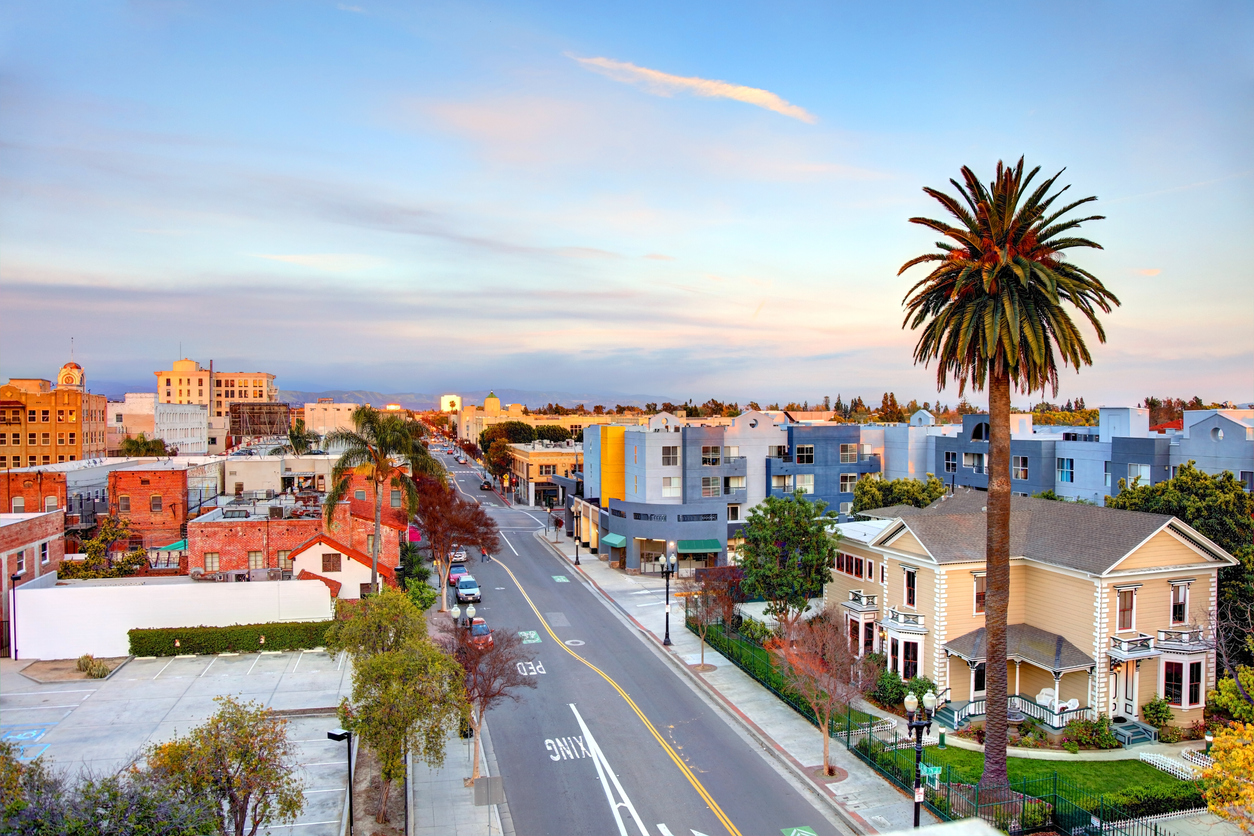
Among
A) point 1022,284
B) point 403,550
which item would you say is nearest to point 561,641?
point 403,550

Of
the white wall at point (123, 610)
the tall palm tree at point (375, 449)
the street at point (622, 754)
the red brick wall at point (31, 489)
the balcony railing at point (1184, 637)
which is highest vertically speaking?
the tall palm tree at point (375, 449)

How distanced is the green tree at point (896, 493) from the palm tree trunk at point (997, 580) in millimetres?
28215

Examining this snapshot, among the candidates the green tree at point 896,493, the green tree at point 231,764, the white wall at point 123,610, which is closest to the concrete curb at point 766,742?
the green tree at point 231,764

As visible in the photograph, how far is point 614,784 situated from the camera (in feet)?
81.8

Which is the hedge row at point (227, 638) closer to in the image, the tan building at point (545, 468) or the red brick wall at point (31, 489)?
the red brick wall at point (31, 489)

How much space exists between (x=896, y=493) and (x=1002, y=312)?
33529 mm

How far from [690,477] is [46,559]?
1666 inches

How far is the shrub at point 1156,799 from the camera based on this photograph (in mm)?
22203

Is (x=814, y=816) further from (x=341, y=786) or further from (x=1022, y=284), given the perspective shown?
(x=1022, y=284)

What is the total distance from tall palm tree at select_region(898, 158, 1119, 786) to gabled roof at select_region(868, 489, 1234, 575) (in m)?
7.99

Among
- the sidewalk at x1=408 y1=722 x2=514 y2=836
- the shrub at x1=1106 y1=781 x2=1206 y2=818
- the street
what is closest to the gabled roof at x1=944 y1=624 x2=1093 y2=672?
the shrub at x1=1106 y1=781 x2=1206 y2=818

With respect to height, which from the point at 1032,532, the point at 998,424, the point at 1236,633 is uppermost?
the point at 998,424

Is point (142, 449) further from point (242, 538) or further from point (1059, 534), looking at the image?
point (1059, 534)

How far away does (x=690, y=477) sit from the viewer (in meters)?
60.7
